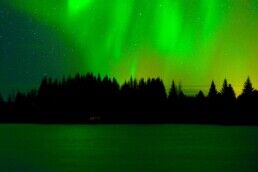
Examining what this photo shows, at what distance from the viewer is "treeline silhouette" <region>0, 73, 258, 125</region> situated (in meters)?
161

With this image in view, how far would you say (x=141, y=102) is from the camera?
184 metres

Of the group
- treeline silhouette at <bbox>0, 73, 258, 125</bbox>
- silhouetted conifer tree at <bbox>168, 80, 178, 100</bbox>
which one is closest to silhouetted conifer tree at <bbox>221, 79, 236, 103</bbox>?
treeline silhouette at <bbox>0, 73, 258, 125</bbox>

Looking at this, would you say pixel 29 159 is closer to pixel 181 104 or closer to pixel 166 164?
pixel 166 164

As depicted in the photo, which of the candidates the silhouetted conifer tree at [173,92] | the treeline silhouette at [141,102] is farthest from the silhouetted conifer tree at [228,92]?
the silhouetted conifer tree at [173,92]

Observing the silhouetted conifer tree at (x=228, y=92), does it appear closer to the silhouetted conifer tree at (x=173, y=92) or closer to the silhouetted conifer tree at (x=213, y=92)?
the silhouetted conifer tree at (x=213, y=92)

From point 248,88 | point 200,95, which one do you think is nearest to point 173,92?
point 200,95

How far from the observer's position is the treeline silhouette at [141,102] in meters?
161

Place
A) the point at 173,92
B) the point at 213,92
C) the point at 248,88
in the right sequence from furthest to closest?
the point at 173,92
the point at 213,92
the point at 248,88

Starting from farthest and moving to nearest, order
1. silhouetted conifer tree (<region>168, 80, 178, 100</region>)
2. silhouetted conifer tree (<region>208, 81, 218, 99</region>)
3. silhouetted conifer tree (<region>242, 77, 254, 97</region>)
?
silhouetted conifer tree (<region>168, 80, 178, 100</region>)
silhouetted conifer tree (<region>208, 81, 218, 99</region>)
silhouetted conifer tree (<region>242, 77, 254, 97</region>)

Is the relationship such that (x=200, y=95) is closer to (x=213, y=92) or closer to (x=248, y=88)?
(x=213, y=92)

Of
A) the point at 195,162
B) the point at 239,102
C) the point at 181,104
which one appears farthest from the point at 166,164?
the point at 181,104

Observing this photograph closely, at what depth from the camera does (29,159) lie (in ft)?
164

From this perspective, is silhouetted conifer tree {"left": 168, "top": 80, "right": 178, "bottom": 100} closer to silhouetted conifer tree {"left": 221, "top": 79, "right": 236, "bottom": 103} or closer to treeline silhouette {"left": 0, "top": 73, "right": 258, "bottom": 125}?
treeline silhouette {"left": 0, "top": 73, "right": 258, "bottom": 125}

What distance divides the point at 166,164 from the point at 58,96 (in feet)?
496
